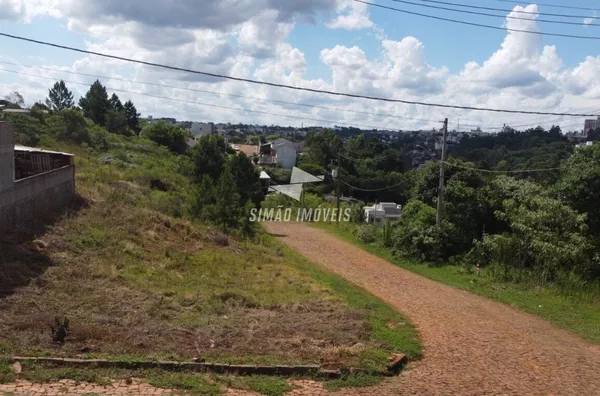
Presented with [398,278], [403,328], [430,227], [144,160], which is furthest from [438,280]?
[144,160]

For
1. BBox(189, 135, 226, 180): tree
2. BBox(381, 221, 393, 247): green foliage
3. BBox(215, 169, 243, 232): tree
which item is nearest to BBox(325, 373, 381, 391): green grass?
BBox(215, 169, 243, 232): tree

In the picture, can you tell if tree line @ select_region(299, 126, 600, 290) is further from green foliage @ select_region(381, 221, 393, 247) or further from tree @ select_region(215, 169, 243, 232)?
tree @ select_region(215, 169, 243, 232)

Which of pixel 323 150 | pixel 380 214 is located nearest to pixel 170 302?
pixel 380 214

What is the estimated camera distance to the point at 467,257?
727 inches

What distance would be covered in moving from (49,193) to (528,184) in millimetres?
15762

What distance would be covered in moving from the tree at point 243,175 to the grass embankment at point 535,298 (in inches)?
439

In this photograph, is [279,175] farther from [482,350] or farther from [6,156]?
[482,350]

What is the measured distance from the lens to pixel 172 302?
1012cm

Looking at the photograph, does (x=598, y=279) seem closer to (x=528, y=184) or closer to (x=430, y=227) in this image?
(x=528, y=184)

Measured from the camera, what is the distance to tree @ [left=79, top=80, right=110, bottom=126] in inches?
2313

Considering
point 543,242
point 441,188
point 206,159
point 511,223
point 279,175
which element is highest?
point 441,188

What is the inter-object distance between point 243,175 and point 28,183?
1466cm

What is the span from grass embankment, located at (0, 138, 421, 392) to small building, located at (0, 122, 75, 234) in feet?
2.25

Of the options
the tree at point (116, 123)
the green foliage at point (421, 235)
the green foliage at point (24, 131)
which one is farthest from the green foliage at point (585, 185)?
the tree at point (116, 123)
